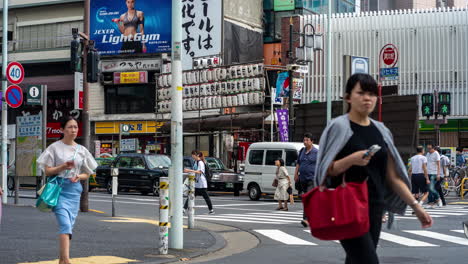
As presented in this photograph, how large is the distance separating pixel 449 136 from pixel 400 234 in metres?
33.6

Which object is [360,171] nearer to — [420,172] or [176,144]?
[176,144]

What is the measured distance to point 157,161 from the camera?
30875mm

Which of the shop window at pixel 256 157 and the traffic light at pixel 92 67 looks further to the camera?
the shop window at pixel 256 157

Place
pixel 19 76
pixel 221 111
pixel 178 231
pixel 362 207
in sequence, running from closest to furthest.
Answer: pixel 362 207
pixel 178 231
pixel 19 76
pixel 221 111

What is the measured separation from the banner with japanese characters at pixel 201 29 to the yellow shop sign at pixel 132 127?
4385mm

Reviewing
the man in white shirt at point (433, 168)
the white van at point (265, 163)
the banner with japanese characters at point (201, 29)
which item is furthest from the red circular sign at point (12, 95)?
the banner with japanese characters at point (201, 29)

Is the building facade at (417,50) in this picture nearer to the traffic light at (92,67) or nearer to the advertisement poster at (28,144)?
the advertisement poster at (28,144)

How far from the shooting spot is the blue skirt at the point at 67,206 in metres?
8.39

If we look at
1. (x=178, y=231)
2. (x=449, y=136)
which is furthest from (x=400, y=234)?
(x=449, y=136)

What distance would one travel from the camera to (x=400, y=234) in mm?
14000

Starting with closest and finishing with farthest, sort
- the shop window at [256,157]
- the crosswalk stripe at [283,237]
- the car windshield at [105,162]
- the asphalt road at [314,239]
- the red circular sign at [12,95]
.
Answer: the asphalt road at [314,239] → the crosswalk stripe at [283,237] → the red circular sign at [12,95] → the shop window at [256,157] → the car windshield at [105,162]

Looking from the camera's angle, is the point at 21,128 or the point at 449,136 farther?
the point at 449,136

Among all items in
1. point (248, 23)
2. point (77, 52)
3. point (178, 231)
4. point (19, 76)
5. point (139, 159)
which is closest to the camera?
point (178, 231)

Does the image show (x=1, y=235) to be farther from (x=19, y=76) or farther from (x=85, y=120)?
(x=19, y=76)
